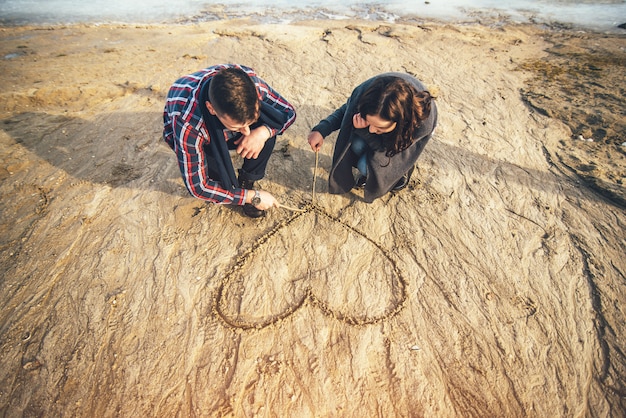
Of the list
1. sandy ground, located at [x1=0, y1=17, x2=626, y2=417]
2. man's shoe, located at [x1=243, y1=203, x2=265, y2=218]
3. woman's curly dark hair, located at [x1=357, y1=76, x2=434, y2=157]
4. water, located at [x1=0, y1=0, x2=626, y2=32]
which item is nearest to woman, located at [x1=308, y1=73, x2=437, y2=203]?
woman's curly dark hair, located at [x1=357, y1=76, x2=434, y2=157]

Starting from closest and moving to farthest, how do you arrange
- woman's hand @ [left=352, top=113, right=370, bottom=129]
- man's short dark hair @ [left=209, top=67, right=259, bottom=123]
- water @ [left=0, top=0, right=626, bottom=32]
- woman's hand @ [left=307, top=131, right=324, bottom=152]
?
man's short dark hair @ [left=209, top=67, right=259, bottom=123], woman's hand @ [left=352, top=113, right=370, bottom=129], woman's hand @ [left=307, top=131, right=324, bottom=152], water @ [left=0, top=0, right=626, bottom=32]

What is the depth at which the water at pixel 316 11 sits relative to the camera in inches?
272

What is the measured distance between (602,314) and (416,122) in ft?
5.99

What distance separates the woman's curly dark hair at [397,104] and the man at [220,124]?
66 cm

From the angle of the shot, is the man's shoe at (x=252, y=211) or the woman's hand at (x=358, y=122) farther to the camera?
the man's shoe at (x=252, y=211)

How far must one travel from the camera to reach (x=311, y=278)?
227cm

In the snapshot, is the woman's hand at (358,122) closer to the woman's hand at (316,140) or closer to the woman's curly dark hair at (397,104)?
the woman's curly dark hair at (397,104)

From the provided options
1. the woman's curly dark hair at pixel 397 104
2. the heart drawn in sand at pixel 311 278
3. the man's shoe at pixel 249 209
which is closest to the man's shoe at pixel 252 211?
the man's shoe at pixel 249 209

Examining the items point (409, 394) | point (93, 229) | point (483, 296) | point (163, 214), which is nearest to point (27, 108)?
point (93, 229)

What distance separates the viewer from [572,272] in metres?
2.28

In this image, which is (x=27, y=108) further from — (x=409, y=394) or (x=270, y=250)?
(x=409, y=394)

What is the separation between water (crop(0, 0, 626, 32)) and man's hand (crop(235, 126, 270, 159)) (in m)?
6.31

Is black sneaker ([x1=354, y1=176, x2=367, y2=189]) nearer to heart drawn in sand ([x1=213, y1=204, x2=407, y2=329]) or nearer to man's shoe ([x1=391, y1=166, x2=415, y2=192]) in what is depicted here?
man's shoe ([x1=391, y1=166, x2=415, y2=192])

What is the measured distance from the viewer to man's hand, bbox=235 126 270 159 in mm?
2120
